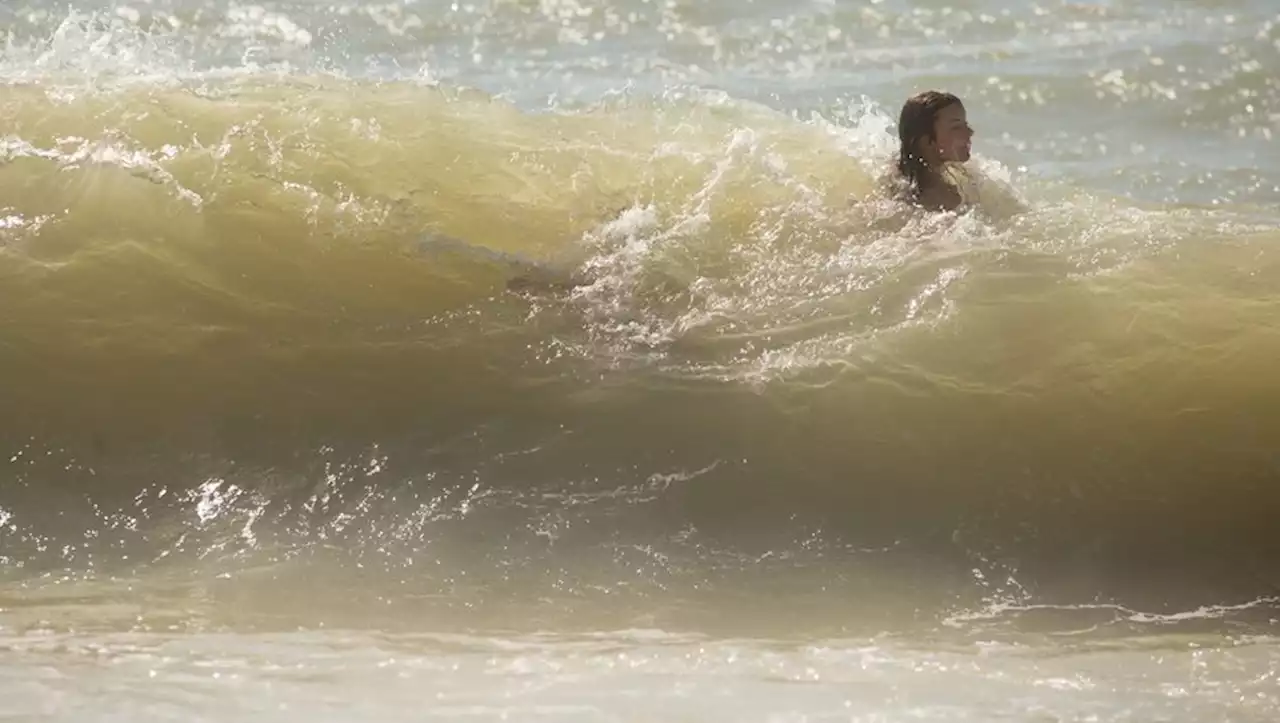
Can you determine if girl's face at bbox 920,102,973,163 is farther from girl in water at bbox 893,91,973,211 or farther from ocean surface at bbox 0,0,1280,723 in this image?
ocean surface at bbox 0,0,1280,723

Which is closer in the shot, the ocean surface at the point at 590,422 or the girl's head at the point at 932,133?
the ocean surface at the point at 590,422

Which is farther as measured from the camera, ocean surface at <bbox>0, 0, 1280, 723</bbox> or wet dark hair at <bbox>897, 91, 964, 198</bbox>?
wet dark hair at <bbox>897, 91, 964, 198</bbox>

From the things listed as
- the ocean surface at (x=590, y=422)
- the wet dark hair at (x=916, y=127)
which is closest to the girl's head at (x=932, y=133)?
the wet dark hair at (x=916, y=127)

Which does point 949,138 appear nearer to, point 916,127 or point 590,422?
point 916,127

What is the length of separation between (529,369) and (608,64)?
439cm

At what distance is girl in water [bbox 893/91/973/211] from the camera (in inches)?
207

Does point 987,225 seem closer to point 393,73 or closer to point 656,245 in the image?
point 656,245

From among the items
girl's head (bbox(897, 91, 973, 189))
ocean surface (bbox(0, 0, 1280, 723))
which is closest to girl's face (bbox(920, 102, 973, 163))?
girl's head (bbox(897, 91, 973, 189))

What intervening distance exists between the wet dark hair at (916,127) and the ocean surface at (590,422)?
0.18 metres

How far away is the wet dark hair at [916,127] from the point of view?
5250 mm

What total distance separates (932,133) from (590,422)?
5.72 ft

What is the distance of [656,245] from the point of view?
4945 mm

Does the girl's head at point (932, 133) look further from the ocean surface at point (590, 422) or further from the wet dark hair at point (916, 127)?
the ocean surface at point (590, 422)

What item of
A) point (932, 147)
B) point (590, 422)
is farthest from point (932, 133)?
point (590, 422)
